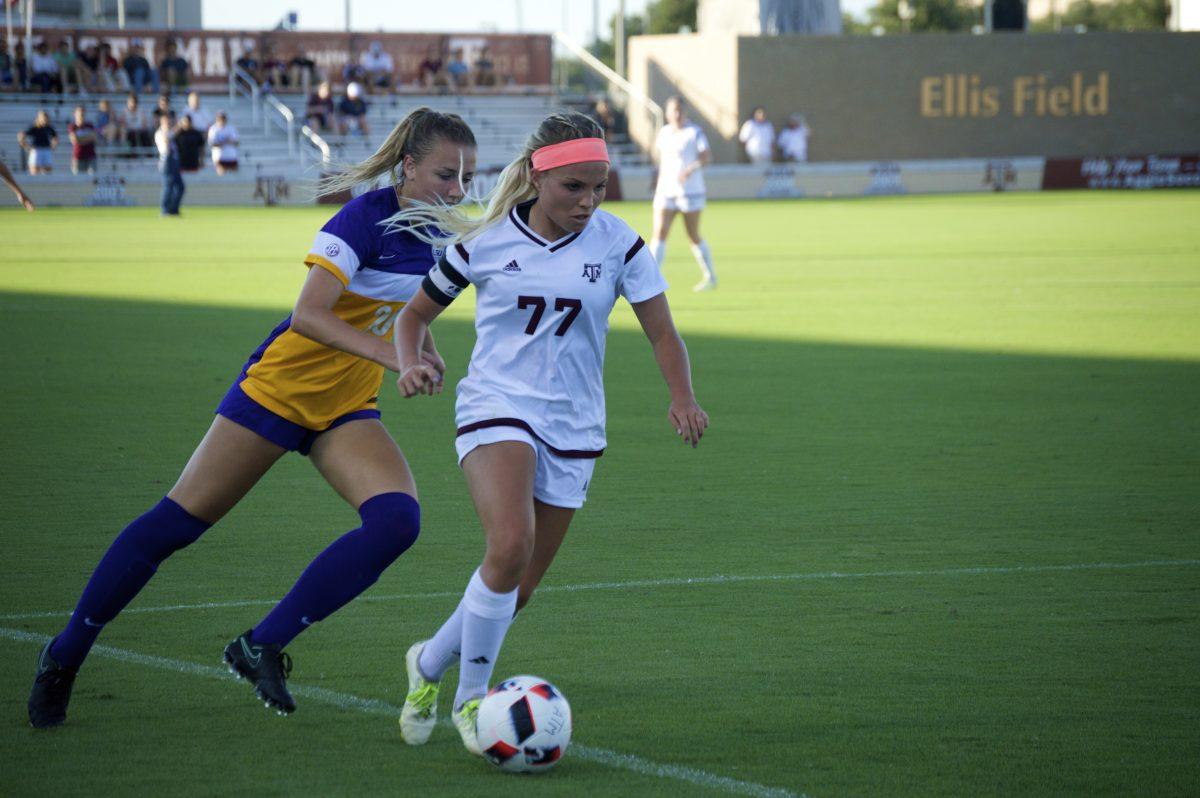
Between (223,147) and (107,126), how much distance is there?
345 cm

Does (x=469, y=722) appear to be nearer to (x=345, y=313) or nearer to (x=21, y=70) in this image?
(x=345, y=313)

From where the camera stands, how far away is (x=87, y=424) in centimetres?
1041

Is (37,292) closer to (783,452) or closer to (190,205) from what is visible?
(783,452)

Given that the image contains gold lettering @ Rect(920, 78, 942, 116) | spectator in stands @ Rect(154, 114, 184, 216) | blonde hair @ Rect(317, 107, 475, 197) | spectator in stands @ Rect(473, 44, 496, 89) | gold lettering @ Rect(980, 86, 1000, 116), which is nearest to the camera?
blonde hair @ Rect(317, 107, 475, 197)

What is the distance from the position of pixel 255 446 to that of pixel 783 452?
5.18 meters

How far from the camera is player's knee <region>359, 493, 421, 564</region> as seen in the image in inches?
189

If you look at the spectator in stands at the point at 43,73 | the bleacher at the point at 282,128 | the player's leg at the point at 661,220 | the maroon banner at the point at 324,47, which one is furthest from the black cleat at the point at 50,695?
the maroon banner at the point at 324,47

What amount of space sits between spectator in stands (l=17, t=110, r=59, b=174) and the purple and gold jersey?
3283 cm

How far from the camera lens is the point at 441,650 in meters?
4.75

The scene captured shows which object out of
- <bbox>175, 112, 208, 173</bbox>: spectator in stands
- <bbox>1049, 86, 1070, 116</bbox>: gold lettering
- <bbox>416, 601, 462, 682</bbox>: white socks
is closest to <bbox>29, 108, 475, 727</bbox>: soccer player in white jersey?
<bbox>416, 601, 462, 682</bbox>: white socks

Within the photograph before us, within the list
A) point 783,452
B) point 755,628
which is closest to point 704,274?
point 783,452

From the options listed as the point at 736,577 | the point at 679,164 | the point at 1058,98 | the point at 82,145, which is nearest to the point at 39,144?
the point at 82,145

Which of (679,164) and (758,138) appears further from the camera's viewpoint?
(758,138)

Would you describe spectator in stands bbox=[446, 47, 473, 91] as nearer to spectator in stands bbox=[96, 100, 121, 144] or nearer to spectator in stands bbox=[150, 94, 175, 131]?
spectator in stands bbox=[150, 94, 175, 131]
